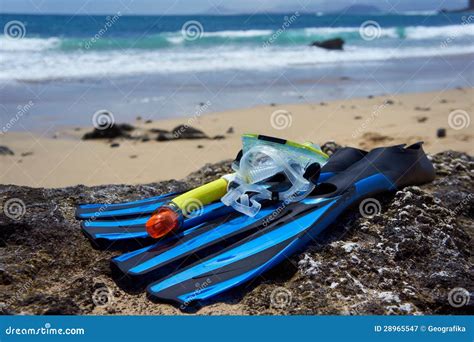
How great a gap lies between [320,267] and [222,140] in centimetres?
463

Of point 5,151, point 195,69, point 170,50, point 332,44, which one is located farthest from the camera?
point 332,44

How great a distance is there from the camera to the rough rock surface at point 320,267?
328cm

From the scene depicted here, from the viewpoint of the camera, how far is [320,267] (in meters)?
3.51

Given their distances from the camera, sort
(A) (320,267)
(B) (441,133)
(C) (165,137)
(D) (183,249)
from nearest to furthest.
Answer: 1. (A) (320,267)
2. (D) (183,249)
3. (B) (441,133)
4. (C) (165,137)

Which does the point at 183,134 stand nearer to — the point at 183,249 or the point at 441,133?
the point at 441,133

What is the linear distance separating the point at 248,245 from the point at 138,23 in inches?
1035

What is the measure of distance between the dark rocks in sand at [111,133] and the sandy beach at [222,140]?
0.15 metres

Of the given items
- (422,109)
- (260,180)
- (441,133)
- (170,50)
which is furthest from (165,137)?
(170,50)

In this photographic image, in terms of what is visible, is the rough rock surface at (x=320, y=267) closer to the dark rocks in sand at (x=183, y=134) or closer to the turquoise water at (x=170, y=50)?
the dark rocks in sand at (x=183, y=134)

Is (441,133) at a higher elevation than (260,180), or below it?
higher

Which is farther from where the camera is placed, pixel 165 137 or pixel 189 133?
pixel 189 133

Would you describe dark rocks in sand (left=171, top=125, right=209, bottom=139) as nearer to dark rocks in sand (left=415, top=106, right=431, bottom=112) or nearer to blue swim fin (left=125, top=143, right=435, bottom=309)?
dark rocks in sand (left=415, top=106, right=431, bottom=112)

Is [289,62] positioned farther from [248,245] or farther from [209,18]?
[209,18]

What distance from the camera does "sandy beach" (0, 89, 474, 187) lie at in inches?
267
